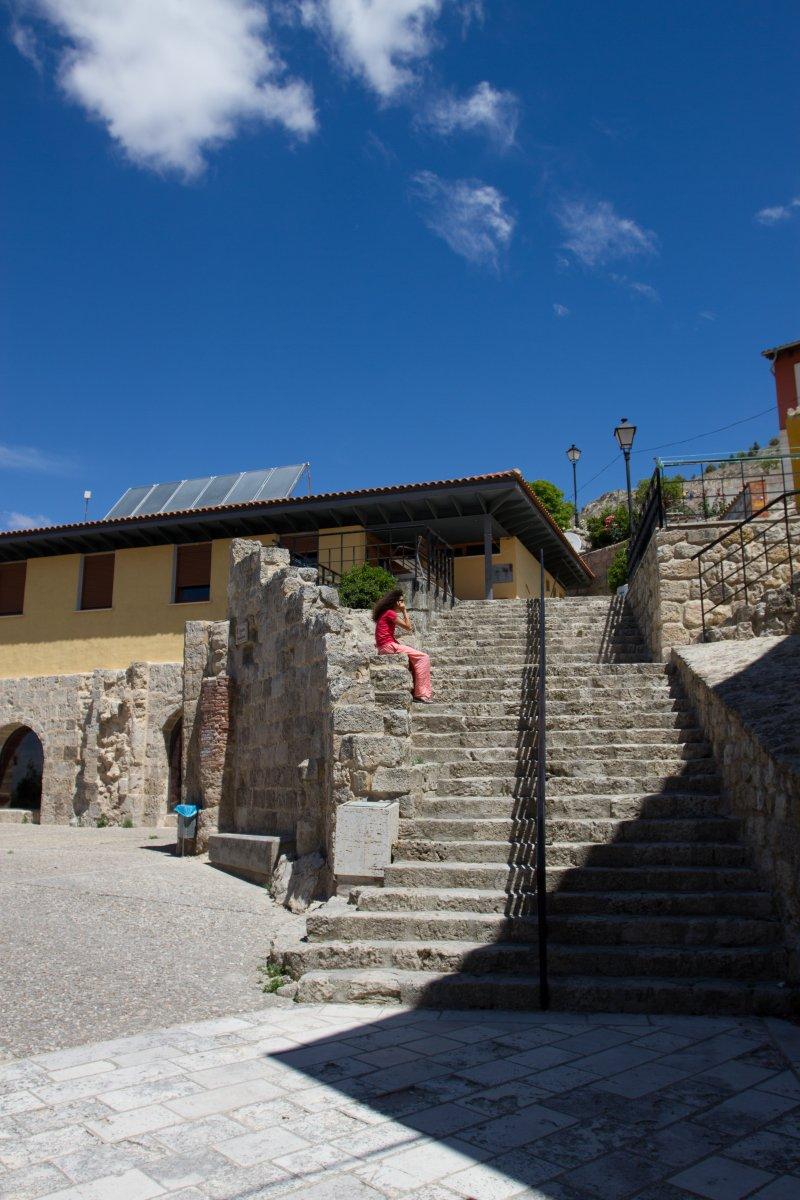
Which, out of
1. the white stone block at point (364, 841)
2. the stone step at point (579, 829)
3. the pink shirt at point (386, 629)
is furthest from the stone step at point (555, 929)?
the pink shirt at point (386, 629)

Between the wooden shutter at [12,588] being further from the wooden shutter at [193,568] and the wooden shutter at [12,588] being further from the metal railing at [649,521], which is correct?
the metal railing at [649,521]

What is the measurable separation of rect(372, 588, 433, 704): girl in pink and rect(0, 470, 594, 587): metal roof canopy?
28.4ft

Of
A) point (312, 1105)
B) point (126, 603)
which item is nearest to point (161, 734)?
point (126, 603)

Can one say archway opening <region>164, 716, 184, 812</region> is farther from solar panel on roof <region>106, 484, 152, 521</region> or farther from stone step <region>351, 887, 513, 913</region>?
stone step <region>351, 887, 513, 913</region>

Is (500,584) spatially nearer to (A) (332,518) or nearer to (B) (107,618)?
(A) (332,518)

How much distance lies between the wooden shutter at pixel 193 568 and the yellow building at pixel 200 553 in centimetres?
3

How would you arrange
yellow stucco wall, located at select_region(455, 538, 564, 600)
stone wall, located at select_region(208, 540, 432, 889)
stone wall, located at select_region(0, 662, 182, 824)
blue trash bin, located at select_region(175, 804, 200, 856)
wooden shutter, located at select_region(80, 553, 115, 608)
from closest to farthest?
stone wall, located at select_region(208, 540, 432, 889)
blue trash bin, located at select_region(175, 804, 200, 856)
stone wall, located at select_region(0, 662, 182, 824)
wooden shutter, located at select_region(80, 553, 115, 608)
yellow stucco wall, located at select_region(455, 538, 564, 600)

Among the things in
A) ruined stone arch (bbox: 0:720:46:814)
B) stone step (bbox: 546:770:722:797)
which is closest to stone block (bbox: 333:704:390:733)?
stone step (bbox: 546:770:722:797)

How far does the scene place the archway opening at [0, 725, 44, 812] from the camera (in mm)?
19125

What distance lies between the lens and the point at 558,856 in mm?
5906

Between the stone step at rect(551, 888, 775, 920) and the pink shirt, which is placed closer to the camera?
the stone step at rect(551, 888, 775, 920)

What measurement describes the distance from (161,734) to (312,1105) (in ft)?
45.3

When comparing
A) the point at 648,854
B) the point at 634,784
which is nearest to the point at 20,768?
the point at 634,784

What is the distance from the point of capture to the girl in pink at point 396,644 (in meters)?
8.49
